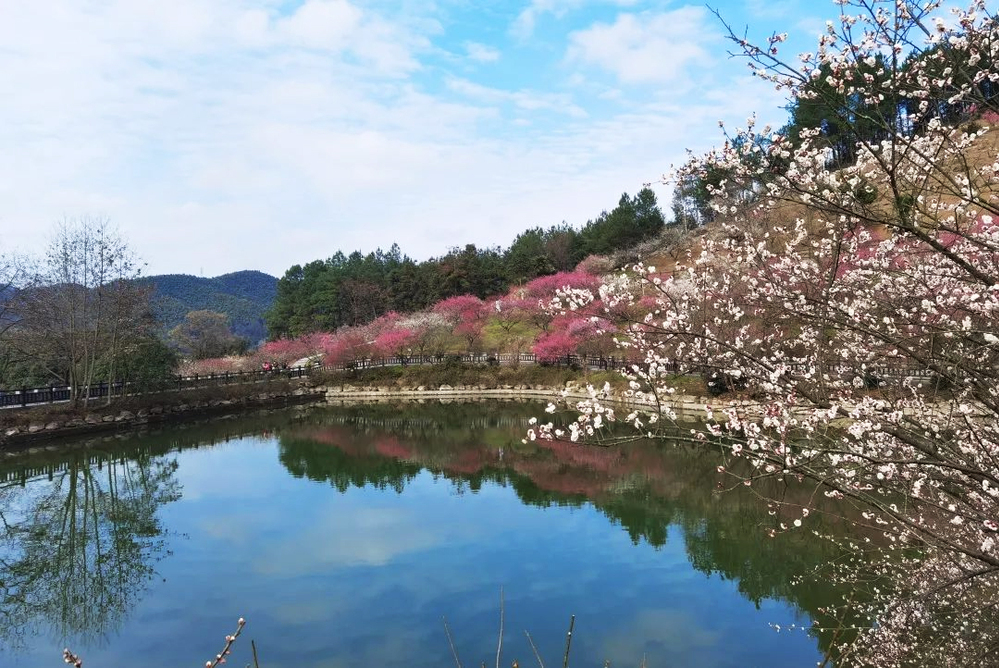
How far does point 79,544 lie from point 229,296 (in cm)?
Result: 9492

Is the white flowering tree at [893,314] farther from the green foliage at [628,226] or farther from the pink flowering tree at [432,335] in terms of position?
the green foliage at [628,226]

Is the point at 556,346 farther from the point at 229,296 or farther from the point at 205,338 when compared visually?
the point at 229,296

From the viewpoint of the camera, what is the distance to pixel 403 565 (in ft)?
34.5

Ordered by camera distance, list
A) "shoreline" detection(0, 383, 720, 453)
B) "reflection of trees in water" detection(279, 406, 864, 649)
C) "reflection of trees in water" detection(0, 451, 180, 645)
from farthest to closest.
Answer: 1. "shoreline" detection(0, 383, 720, 453)
2. "reflection of trees in water" detection(279, 406, 864, 649)
3. "reflection of trees in water" detection(0, 451, 180, 645)

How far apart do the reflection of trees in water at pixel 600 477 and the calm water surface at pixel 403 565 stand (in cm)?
8

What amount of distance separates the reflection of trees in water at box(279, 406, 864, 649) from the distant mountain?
65.7 meters

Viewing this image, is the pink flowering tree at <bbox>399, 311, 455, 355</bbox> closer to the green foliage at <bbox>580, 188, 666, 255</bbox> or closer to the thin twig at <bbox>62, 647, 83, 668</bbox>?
the green foliage at <bbox>580, 188, 666, 255</bbox>

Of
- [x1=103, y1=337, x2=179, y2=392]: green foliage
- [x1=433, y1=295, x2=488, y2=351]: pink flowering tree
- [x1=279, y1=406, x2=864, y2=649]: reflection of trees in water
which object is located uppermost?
[x1=433, y1=295, x2=488, y2=351]: pink flowering tree

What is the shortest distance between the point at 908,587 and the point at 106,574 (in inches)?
489

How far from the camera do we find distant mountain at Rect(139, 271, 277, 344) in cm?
8963

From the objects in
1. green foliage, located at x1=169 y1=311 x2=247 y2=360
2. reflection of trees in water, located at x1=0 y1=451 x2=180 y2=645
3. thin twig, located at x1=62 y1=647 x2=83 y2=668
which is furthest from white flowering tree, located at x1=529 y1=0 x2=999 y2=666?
green foliage, located at x1=169 y1=311 x2=247 y2=360

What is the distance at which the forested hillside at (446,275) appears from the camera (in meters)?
51.3

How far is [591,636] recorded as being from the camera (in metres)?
7.99

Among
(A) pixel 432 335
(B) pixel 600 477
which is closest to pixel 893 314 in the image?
(B) pixel 600 477
